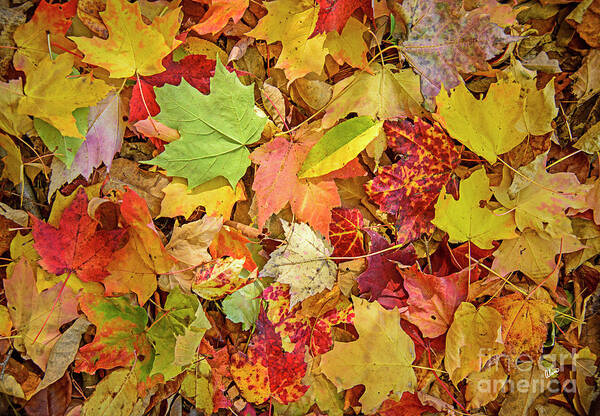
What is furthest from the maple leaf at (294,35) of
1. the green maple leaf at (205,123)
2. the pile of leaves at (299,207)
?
the green maple leaf at (205,123)

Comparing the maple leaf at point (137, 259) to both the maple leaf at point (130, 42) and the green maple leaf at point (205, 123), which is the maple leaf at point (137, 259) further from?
the maple leaf at point (130, 42)

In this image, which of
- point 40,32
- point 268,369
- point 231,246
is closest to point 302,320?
point 268,369

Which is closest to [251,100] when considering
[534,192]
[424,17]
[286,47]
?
[286,47]

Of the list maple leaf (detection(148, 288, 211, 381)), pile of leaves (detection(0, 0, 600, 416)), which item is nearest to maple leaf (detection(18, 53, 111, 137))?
pile of leaves (detection(0, 0, 600, 416))

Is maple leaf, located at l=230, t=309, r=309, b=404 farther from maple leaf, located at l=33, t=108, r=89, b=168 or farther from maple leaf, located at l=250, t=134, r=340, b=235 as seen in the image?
maple leaf, located at l=33, t=108, r=89, b=168

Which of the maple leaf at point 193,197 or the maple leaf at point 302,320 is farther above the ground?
the maple leaf at point 193,197

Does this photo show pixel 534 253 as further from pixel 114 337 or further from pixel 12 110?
pixel 12 110
